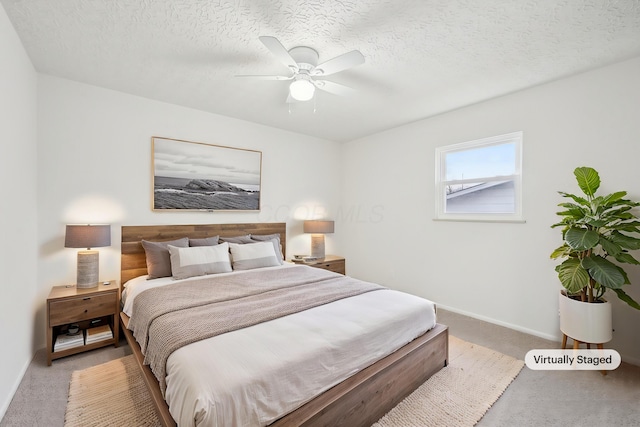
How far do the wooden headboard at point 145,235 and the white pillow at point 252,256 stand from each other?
442 millimetres

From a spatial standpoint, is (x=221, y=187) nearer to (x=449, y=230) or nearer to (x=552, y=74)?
(x=449, y=230)

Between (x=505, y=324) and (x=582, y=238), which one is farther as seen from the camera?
(x=505, y=324)

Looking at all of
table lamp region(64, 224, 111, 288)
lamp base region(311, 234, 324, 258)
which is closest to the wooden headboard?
table lamp region(64, 224, 111, 288)

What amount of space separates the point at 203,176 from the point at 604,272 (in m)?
4.02

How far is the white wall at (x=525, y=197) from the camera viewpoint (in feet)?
7.97

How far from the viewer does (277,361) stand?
4.75 feet

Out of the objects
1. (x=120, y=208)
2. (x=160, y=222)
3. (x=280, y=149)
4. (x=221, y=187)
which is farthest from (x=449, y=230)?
(x=120, y=208)

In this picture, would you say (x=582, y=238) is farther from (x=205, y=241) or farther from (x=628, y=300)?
(x=205, y=241)

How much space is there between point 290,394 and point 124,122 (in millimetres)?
3223

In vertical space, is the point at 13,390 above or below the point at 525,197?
below

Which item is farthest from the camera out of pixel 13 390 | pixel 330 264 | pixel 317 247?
pixel 317 247

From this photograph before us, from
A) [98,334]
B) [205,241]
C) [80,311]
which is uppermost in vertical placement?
[205,241]

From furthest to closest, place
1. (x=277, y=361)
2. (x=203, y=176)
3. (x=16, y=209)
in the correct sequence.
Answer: (x=203, y=176), (x=16, y=209), (x=277, y=361)

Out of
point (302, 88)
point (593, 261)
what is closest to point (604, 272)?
point (593, 261)
